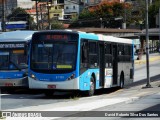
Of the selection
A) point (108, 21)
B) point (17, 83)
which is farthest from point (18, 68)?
point (108, 21)

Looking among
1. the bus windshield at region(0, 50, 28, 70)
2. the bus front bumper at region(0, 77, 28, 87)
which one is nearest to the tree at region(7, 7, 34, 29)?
the bus windshield at region(0, 50, 28, 70)

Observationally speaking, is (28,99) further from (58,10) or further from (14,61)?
(58,10)

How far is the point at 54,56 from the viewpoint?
20.9m

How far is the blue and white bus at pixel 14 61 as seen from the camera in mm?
23922

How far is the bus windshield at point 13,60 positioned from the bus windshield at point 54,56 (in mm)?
2904

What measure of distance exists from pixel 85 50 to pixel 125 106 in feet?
18.5

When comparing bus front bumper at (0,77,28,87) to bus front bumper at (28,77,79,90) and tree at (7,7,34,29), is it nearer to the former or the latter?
bus front bumper at (28,77,79,90)

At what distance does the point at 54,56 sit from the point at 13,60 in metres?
3.93

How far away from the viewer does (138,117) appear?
13.2 metres

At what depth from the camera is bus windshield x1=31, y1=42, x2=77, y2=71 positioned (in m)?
20.7

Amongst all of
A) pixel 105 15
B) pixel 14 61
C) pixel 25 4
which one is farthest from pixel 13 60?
pixel 25 4

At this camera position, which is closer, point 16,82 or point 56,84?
point 56,84

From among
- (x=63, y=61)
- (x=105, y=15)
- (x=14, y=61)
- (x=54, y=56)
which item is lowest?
(x=14, y=61)

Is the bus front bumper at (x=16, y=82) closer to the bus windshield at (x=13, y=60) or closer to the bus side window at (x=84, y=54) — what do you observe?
the bus windshield at (x=13, y=60)
